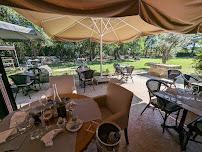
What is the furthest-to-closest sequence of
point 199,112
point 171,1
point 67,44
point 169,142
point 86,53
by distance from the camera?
point 86,53
point 67,44
point 169,142
point 199,112
point 171,1

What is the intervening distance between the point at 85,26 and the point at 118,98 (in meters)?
2.97

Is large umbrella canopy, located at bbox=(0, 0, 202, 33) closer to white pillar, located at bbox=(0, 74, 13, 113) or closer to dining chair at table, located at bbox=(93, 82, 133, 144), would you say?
dining chair at table, located at bbox=(93, 82, 133, 144)

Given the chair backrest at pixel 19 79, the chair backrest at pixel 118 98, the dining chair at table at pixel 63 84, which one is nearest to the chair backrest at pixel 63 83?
the dining chair at table at pixel 63 84

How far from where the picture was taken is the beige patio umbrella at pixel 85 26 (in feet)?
8.16

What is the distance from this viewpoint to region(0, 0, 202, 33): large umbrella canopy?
2.77 ft

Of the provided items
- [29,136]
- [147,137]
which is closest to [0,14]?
[29,136]

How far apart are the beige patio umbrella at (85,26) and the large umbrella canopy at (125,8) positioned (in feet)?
4.58

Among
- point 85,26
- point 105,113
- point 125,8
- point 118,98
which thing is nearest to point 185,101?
point 118,98

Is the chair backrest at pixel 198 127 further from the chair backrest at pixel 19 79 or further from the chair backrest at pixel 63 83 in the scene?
the chair backrest at pixel 19 79

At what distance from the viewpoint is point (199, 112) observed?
1.32m

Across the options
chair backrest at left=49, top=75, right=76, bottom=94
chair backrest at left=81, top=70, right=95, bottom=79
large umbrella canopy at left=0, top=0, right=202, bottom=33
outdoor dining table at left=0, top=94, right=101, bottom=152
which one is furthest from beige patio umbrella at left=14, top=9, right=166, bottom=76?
outdoor dining table at left=0, top=94, right=101, bottom=152

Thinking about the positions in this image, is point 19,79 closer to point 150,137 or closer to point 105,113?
point 105,113

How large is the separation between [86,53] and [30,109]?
1477 centimetres

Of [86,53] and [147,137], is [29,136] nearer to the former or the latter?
[147,137]
